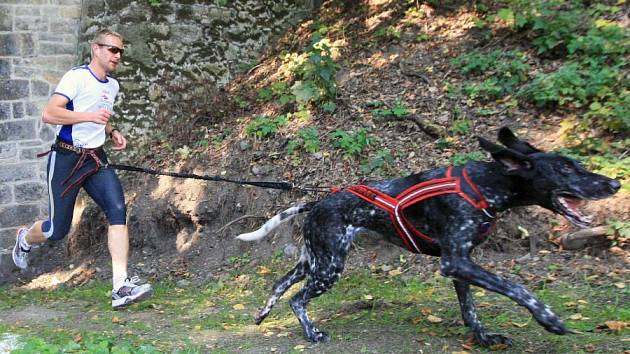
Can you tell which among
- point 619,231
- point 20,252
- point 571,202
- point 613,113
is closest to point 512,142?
point 571,202

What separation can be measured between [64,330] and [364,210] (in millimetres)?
2650

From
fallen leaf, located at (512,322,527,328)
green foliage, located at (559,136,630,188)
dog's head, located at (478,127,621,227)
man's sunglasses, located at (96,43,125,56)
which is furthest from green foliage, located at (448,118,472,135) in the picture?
man's sunglasses, located at (96,43,125,56)

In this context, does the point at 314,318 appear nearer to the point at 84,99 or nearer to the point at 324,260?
the point at 324,260

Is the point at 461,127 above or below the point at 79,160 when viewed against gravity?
above

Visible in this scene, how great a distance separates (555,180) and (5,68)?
7633mm

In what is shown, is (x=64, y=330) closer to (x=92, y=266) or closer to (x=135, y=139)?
(x=92, y=266)

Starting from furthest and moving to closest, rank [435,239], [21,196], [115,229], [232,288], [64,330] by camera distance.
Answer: [21,196] → [232,288] → [115,229] → [64,330] → [435,239]

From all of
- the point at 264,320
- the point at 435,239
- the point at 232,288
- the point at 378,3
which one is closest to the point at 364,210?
the point at 435,239

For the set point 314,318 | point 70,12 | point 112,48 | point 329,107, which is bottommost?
point 314,318

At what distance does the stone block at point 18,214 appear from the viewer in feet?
28.7

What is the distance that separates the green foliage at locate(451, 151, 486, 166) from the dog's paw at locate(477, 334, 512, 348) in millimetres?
2702

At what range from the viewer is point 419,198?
428 cm

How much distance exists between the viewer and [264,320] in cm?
523

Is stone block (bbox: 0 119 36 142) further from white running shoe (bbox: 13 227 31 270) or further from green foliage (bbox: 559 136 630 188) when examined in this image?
green foliage (bbox: 559 136 630 188)
